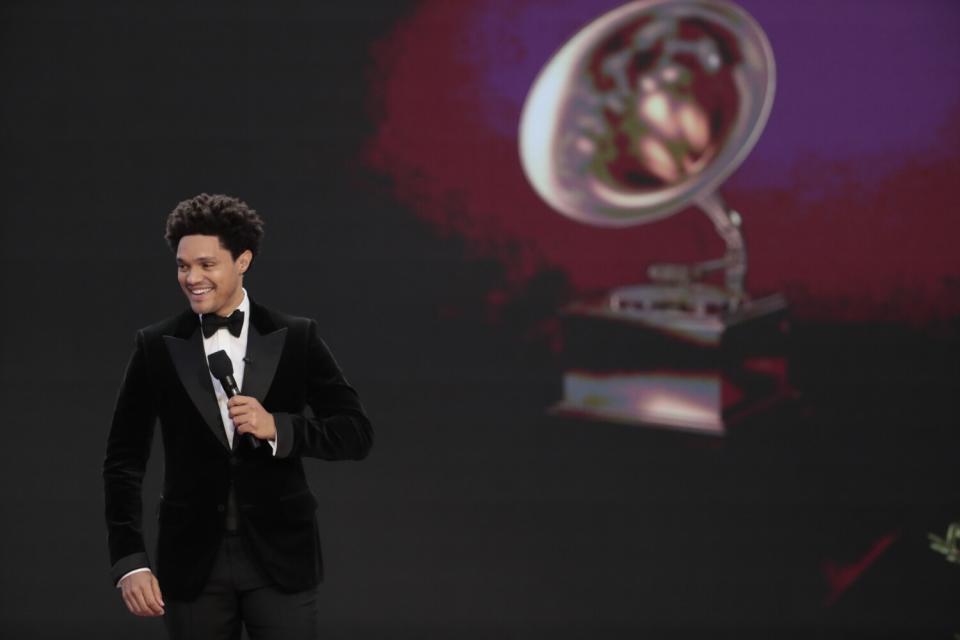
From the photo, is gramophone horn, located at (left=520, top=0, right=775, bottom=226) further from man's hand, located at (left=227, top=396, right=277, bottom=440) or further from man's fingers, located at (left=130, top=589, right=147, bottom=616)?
man's fingers, located at (left=130, top=589, right=147, bottom=616)

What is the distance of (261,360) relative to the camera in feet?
6.18

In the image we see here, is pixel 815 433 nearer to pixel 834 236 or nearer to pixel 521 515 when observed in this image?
pixel 834 236

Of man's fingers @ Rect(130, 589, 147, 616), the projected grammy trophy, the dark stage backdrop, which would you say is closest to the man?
man's fingers @ Rect(130, 589, 147, 616)

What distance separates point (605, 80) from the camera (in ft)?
10.3

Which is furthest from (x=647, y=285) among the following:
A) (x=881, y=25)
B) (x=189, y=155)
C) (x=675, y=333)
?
(x=189, y=155)

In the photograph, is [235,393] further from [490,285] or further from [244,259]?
[490,285]

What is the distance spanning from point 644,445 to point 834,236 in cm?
81

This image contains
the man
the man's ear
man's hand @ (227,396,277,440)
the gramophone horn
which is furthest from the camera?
the gramophone horn

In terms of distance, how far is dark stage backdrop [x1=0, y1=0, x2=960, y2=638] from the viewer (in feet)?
10.5

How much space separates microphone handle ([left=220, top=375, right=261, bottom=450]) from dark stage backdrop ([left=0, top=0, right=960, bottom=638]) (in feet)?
4.48

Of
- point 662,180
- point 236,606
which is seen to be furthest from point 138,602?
point 662,180

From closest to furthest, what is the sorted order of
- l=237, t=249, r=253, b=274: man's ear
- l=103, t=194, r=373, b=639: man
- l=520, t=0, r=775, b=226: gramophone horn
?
1. l=103, t=194, r=373, b=639: man
2. l=237, t=249, r=253, b=274: man's ear
3. l=520, t=0, r=775, b=226: gramophone horn

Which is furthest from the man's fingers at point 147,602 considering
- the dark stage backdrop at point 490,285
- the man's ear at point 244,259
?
the dark stage backdrop at point 490,285

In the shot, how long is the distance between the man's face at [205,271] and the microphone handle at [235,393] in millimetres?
153
